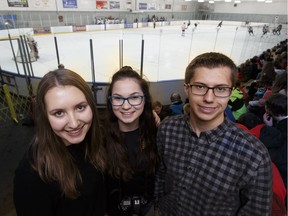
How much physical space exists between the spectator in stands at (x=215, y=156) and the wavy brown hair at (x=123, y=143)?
0.32 meters

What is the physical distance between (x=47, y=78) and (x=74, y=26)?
55.9ft

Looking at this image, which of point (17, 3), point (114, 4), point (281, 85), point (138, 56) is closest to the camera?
point (281, 85)

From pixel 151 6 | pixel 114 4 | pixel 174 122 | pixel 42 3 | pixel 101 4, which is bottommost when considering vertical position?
pixel 174 122

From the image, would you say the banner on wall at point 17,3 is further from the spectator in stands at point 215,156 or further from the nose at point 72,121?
the spectator in stands at point 215,156

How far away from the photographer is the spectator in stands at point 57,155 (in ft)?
3.13

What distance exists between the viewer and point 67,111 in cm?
103

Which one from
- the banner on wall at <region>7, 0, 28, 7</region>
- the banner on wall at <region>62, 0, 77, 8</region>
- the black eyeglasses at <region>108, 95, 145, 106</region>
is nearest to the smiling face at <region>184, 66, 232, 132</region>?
the black eyeglasses at <region>108, 95, 145, 106</region>

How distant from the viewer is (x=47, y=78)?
102 cm

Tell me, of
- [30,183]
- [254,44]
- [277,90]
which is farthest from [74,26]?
[30,183]

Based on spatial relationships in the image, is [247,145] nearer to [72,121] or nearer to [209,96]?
[209,96]

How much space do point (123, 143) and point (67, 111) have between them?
643 mm

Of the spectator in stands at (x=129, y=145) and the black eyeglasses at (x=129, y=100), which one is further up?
the black eyeglasses at (x=129, y=100)

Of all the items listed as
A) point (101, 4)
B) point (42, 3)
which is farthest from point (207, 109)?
point (101, 4)

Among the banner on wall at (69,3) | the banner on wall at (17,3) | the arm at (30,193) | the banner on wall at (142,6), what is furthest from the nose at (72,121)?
the banner on wall at (142,6)
